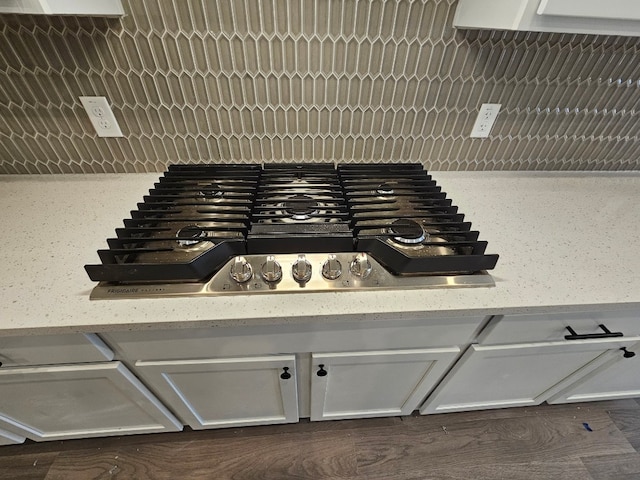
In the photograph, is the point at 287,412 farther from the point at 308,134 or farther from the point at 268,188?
the point at 308,134

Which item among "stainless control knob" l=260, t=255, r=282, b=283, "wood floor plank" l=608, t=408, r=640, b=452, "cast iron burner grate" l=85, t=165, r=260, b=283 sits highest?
"cast iron burner grate" l=85, t=165, r=260, b=283

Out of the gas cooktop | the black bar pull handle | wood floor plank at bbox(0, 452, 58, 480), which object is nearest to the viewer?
the gas cooktop

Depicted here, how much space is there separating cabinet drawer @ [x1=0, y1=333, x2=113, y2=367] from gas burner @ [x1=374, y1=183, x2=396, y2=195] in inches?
32.2

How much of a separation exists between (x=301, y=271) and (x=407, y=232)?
0.95 ft

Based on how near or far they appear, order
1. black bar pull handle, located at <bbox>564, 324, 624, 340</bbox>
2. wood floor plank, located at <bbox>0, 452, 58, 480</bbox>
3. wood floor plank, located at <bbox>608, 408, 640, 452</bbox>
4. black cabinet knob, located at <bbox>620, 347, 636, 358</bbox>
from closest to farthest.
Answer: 1. black bar pull handle, located at <bbox>564, 324, 624, 340</bbox>
2. black cabinet knob, located at <bbox>620, 347, 636, 358</bbox>
3. wood floor plank, located at <bbox>0, 452, 58, 480</bbox>
4. wood floor plank, located at <bbox>608, 408, 640, 452</bbox>

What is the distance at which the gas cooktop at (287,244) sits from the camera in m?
0.67

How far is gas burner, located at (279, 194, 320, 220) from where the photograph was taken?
80cm

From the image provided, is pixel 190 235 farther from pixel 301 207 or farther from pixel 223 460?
pixel 223 460

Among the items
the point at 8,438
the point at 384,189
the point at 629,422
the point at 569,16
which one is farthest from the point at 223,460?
the point at 629,422

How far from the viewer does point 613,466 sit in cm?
122

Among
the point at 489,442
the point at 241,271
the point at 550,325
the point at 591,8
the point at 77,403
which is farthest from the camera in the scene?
the point at 489,442

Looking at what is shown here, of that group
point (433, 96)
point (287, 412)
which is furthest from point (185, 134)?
point (287, 412)

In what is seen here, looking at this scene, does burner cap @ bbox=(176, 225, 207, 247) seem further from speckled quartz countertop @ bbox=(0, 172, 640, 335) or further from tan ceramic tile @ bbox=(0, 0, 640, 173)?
tan ceramic tile @ bbox=(0, 0, 640, 173)

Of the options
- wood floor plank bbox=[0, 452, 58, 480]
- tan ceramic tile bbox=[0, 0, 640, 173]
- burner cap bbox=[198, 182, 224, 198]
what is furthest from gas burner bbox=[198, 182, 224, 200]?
wood floor plank bbox=[0, 452, 58, 480]
